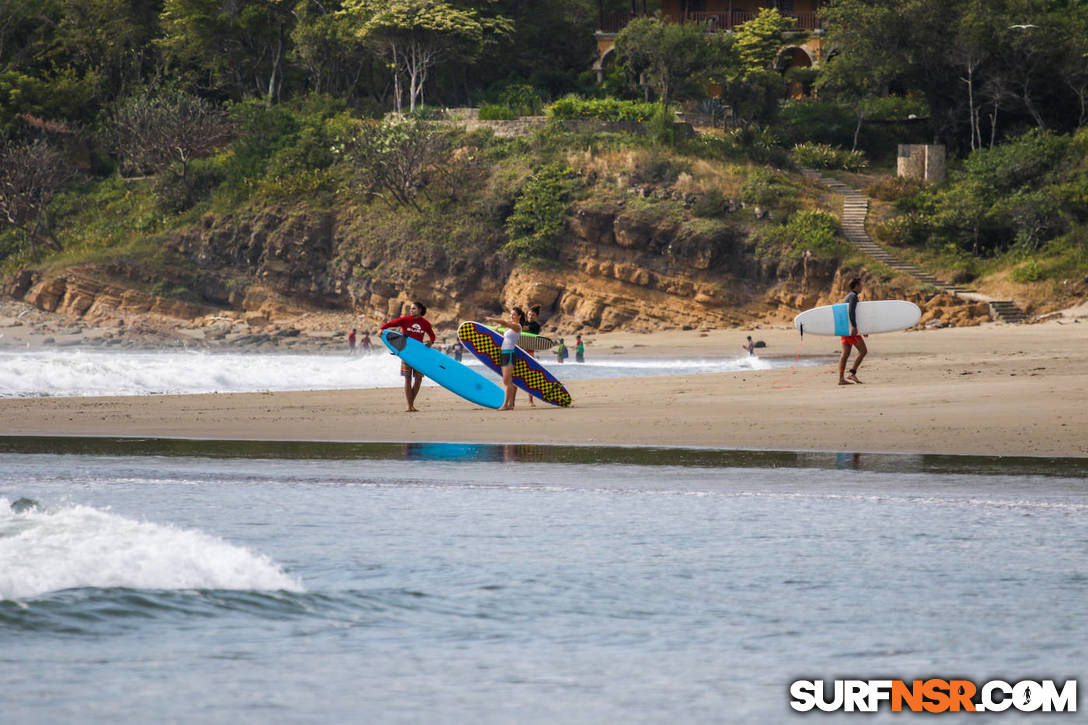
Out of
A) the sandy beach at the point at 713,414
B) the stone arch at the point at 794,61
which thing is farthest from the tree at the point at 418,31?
the sandy beach at the point at 713,414

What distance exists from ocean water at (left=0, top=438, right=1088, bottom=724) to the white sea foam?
25 millimetres

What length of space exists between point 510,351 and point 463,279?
1065 inches

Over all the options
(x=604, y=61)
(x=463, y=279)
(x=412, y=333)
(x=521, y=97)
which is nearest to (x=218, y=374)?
(x=412, y=333)

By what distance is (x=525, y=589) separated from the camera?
24.8ft

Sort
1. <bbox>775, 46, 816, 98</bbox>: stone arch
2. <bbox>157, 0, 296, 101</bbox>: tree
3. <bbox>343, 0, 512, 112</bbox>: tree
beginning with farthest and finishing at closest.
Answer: <bbox>157, 0, 296, 101</bbox>: tree
<bbox>775, 46, 816, 98</bbox>: stone arch
<bbox>343, 0, 512, 112</bbox>: tree

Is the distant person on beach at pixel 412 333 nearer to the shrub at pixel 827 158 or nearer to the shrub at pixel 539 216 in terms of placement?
the shrub at pixel 539 216

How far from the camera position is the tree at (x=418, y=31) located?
152ft

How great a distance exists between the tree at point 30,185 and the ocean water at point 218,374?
25.6 metres

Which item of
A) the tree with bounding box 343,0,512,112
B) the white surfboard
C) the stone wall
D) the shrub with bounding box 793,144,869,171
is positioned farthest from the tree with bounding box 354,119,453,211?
the white surfboard

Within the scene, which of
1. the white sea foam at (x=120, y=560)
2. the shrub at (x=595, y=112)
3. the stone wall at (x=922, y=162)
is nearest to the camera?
the white sea foam at (x=120, y=560)

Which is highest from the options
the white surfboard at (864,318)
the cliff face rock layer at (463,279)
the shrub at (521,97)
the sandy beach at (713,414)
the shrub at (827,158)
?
the shrub at (521,97)

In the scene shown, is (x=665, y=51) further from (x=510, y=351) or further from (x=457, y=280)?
(x=510, y=351)

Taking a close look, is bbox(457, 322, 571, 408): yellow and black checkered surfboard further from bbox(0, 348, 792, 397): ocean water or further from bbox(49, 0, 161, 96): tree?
bbox(49, 0, 161, 96): tree

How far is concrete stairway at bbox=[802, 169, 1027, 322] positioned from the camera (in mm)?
34906
